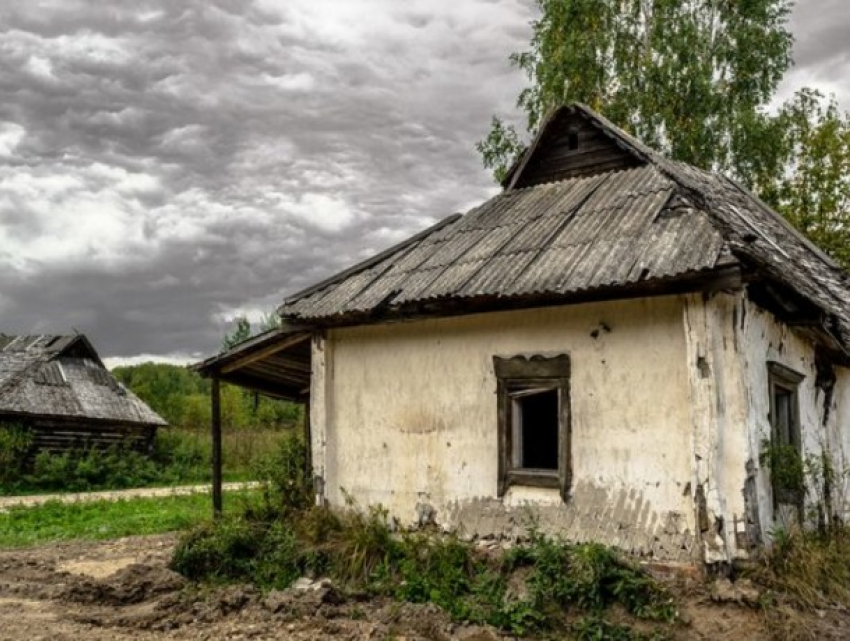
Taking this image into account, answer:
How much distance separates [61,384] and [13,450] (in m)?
3.48

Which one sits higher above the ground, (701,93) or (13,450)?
(701,93)

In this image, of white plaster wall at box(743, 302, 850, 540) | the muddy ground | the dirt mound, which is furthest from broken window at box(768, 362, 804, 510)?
the dirt mound

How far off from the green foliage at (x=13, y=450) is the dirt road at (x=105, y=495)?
1696 mm

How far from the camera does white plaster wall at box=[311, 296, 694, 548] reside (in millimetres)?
7082

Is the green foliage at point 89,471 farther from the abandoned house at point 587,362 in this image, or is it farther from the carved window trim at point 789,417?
the carved window trim at point 789,417

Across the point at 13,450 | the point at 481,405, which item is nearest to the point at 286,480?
the point at 481,405

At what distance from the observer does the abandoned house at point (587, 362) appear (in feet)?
22.4

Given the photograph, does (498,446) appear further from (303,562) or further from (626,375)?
(303,562)

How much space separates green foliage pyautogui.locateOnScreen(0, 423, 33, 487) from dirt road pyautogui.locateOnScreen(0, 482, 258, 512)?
66.8 inches

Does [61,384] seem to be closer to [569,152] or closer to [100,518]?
[100,518]

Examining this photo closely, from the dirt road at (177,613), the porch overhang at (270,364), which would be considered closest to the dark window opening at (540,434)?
the dirt road at (177,613)

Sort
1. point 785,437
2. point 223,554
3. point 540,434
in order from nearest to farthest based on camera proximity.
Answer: point 785,437 < point 223,554 < point 540,434

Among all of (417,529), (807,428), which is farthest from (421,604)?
(807,428)

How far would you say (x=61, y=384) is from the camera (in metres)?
24.9
